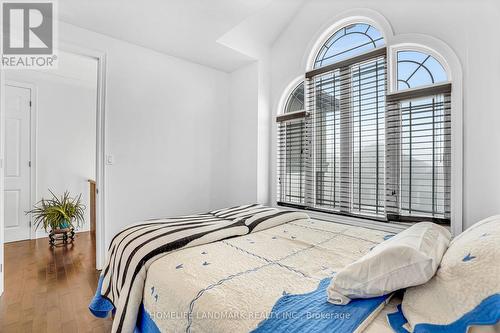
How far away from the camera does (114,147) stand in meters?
2.69

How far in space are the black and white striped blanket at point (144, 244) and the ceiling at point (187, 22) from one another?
6.28 feet

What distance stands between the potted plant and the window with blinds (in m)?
3.13

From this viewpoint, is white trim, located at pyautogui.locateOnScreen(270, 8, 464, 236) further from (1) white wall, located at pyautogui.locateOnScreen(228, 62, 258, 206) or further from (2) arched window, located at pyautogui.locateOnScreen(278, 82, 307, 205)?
(1) white wall, located at pyautogui.locateOnScreen(228, 62, 258, 206)

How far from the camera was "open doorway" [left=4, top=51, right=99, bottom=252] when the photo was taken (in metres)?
3.70

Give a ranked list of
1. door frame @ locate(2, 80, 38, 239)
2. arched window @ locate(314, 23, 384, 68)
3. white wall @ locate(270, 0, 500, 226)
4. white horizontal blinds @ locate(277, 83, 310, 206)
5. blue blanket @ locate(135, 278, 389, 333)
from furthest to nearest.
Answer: door frame @ locate(2, 80, 38, 239)
white horizontal blinds @ locate(277, 83, 310, 206)
arched window @ locate(314, 23, 384, 68)
white wall @ locate(270, 0, 500, 226)
blue blanket @ locate(135, 278, 389, 333)

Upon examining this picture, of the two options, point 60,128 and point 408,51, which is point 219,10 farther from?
point 60,128

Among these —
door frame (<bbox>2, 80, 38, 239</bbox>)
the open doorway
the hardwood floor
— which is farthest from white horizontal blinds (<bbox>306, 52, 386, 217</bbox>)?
door frame (<bbox>2, 80, 38, 239</bbox>)

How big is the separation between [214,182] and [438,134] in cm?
255

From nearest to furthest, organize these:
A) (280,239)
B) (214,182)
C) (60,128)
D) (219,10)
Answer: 1. (280,239)
2. (219,10)
3. (214,182)
4. (60,128)

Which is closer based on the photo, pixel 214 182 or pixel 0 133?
pixel 0 133

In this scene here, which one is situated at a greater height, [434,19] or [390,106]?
[434,19]

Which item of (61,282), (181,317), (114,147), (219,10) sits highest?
(219,10)

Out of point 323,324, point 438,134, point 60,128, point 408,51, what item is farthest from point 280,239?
point 60,128

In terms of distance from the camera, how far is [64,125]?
4238mm
